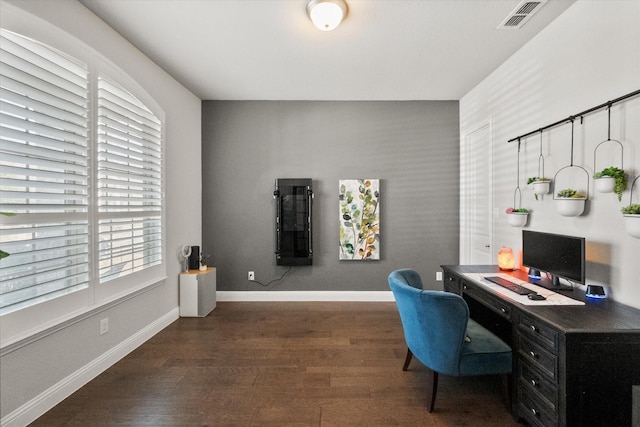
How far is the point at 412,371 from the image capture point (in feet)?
8.13

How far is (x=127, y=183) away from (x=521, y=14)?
353 centimetres

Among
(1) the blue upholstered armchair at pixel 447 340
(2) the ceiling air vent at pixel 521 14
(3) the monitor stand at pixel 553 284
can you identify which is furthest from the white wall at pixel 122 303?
(3) the monitor stand at pixel 553 284

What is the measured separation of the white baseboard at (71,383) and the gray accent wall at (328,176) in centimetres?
152

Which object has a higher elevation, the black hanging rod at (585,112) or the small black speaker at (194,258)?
the black hanging rod at (585,112)

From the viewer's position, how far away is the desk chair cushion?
1.82m

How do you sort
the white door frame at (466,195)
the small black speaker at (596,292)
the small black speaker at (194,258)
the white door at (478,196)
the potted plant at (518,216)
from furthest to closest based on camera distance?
the white door frame at (466,195)
the small black speaker at (194,258)
the white door at (478,196)
the potted plant at (518,216)
the small black speaker at (596,292)

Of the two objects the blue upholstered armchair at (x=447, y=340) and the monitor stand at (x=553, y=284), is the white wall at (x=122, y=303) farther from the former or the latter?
the monitor stand at (x=553, y=284)

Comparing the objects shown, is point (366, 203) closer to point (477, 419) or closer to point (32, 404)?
A: point (477, 419)

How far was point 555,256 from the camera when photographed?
2176mm

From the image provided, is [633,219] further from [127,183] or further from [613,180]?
[127,183]

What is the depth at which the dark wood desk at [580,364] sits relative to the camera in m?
1.46

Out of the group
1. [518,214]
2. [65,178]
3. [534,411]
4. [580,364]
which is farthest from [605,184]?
[65,178]

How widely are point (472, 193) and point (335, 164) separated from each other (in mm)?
1828

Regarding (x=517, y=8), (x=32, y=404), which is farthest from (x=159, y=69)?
(x=517, y=8)
